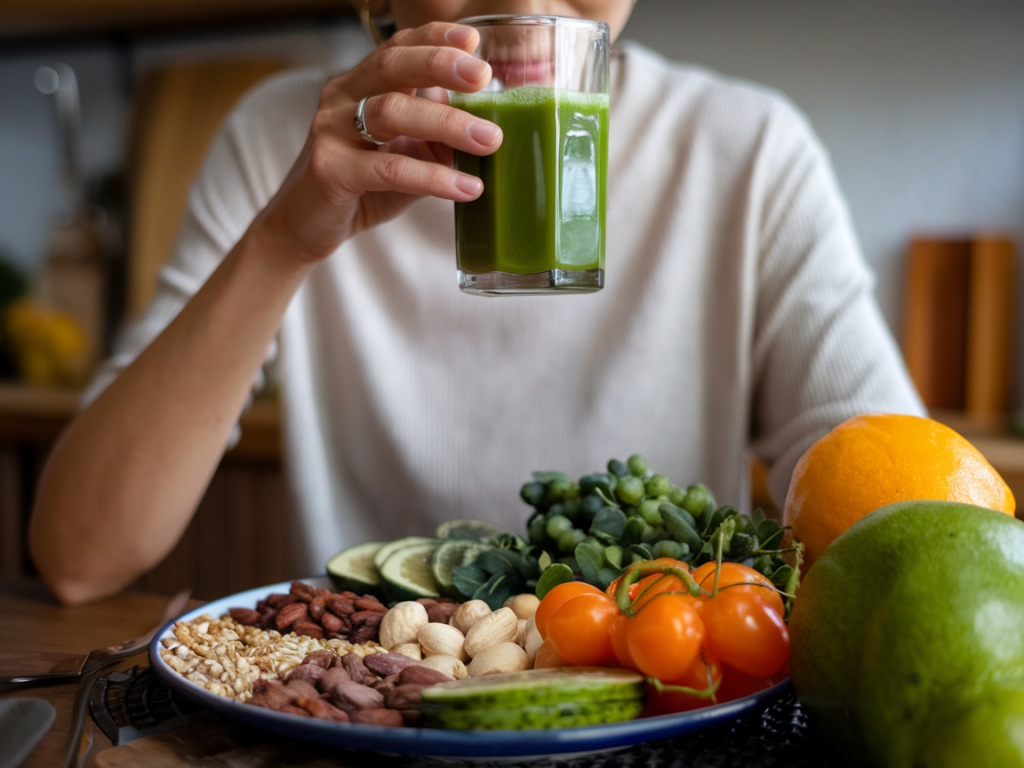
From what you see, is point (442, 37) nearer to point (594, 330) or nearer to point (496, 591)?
point (496, 591)

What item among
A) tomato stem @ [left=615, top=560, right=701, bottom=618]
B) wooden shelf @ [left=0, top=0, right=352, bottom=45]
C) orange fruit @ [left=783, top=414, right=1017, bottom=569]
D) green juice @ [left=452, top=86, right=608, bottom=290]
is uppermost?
wooden shelf @ [left=0, top=0, right=352, bottom=45]

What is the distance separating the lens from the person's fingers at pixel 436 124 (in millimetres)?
724

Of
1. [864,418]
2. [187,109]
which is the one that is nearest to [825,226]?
[864,418]

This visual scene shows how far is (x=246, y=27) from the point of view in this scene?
112 inches

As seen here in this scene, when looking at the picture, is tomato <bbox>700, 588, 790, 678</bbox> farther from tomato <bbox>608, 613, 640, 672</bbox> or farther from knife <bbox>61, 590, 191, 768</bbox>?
knife <bbox>61, 590, 191, 768</bbox>

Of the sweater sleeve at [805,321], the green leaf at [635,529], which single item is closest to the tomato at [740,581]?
the green leaf at [635,529]

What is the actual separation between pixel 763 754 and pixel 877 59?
2.24 m

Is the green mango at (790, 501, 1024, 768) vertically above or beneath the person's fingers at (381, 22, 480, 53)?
beneath

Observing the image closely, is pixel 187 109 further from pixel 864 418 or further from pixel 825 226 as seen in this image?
pixel 864 418

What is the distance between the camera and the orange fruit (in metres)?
0.63

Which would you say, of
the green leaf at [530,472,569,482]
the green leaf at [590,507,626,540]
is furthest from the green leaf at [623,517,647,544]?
the green leaf at [530,472,569,482]

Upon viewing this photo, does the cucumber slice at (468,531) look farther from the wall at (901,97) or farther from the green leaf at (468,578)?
the wall at (901,97)

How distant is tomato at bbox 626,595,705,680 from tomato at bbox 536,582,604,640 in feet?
0.22

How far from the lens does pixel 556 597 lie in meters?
0.57
